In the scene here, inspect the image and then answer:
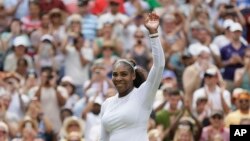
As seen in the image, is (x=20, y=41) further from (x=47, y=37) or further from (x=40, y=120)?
(x=40, y=120)

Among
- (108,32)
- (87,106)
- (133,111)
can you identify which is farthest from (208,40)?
(133,111)

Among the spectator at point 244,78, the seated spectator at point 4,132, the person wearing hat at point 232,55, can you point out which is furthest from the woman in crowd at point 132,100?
the person wearing hat at point 232,55

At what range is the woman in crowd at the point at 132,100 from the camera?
9.96 m

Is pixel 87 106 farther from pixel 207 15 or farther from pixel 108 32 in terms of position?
pixel 207 15

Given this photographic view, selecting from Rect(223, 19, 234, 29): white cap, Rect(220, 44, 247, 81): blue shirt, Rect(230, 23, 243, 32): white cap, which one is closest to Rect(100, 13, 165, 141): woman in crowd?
Rect(220, 44, 247, 81): blue shirt

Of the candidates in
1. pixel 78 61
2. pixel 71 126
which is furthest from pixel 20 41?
pixel 71 126

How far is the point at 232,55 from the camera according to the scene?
18.9 m

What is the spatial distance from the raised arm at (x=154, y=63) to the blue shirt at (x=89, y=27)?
9.70 meters

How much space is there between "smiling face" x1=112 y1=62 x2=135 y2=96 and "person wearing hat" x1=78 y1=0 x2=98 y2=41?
9.58m

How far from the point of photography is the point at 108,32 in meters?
19.2

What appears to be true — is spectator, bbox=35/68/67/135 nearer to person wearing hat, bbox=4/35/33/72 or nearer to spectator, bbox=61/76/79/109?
spectator, bbox=61/76/79/109

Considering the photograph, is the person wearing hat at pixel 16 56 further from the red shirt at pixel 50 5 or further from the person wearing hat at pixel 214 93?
the person wearing hat at pixel 214 93

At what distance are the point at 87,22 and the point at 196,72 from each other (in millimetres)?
2746

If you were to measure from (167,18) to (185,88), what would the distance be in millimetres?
2174
